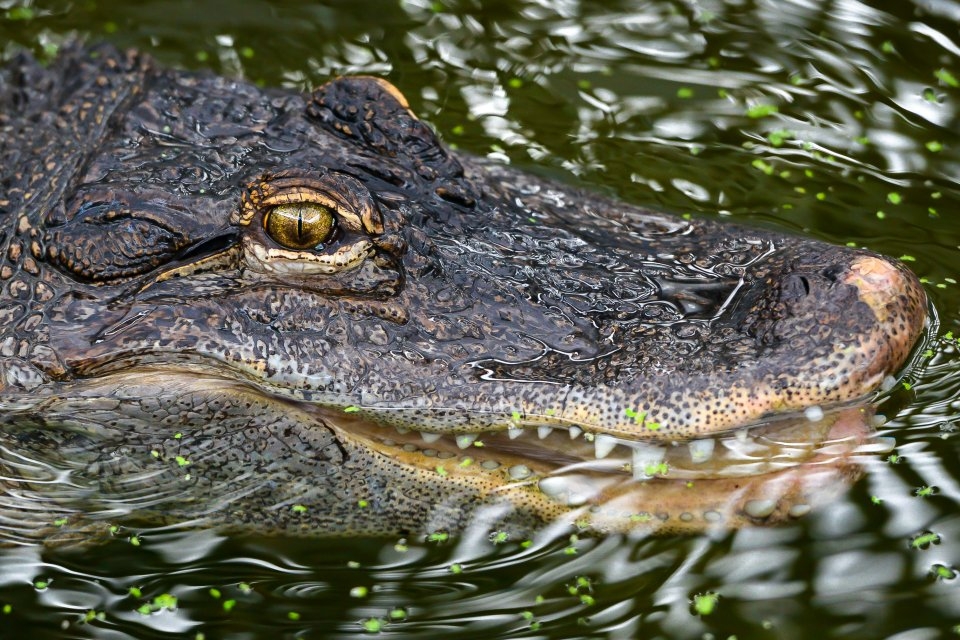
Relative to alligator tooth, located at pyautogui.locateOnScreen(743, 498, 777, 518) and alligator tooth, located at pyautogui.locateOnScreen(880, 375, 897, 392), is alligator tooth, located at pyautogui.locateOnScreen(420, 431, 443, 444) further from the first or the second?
alligator tooth, located at pyautogui.locateOnScreen(880, 375, 897, 392)

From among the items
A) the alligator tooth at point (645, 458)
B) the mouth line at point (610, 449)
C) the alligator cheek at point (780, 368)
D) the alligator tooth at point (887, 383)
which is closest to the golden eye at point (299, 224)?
the mouth line at point (610, 449)

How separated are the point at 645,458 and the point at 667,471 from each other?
78 mm

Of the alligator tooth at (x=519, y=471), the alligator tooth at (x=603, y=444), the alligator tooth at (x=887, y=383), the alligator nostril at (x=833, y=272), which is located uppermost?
the alligator nostril at (x=833, y=272)

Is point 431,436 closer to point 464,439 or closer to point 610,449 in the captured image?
point 464,439

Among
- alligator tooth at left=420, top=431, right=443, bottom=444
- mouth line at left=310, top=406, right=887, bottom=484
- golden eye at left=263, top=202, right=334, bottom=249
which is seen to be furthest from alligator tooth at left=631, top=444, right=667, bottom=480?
golden eye at left=263, top=202, right=334, bottom=249

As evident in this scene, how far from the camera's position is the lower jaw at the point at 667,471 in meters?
3.46

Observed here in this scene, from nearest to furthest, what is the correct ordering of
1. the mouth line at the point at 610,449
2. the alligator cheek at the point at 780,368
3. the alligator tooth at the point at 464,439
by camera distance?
1. the alligator cheek at the point at 780,368
2. the mouth line at the point at 610,449
3. the alligator tooth at the point at 464,439

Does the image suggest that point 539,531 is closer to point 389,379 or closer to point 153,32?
point 389,379

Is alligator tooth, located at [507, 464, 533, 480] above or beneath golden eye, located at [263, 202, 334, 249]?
beneath

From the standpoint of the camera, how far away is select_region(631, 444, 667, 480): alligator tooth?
11.3 ft

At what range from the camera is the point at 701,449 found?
341cm

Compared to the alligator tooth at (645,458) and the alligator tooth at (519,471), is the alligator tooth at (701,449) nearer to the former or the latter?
the alligator tooth at (645,458)

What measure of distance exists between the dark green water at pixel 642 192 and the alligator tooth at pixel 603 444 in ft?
1.13

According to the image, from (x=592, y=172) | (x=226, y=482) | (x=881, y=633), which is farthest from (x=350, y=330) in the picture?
(x=592, y=172)
